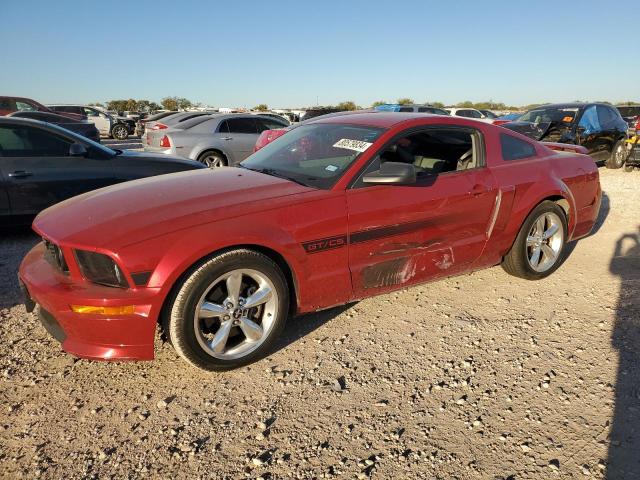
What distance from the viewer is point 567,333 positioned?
330 centimetres

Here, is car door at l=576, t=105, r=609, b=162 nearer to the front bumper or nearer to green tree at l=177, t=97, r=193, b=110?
the front bumper

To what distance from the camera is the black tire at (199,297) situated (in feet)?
8.41

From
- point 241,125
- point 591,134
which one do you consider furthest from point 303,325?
point 591,134

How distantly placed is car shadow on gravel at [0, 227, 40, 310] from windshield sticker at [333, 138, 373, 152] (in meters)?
2.79

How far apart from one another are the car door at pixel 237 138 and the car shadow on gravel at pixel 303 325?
22.5ft

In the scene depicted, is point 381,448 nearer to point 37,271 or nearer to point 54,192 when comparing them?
point 37,271

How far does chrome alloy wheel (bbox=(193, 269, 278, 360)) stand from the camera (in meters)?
2.70

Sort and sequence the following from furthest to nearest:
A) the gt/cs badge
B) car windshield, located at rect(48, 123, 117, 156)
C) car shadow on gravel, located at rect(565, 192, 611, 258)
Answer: car windshield, located at rect(48, 123, 117, 156) < car shadow on gravel, located at rect(565, 192, 611, 258) < the gt/cs badge

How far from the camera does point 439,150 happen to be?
4227 mm

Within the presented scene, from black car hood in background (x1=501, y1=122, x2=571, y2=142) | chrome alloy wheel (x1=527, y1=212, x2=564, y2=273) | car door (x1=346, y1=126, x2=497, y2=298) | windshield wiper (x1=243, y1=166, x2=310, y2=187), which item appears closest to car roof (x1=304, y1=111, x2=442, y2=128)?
car door (x1=346, y1=126, x2=497, y2=298)

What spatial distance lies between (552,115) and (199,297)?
10275 mm

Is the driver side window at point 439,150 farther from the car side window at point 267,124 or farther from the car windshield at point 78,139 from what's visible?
the car side window at point 267,124

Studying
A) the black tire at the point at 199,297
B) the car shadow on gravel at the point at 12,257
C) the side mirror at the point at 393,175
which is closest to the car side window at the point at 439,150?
the side mirror at the point at 393,175

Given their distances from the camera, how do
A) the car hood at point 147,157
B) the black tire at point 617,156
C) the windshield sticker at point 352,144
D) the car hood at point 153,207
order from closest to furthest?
the car hood at point 153,207, the windshield sticker at point 352,144, the car hood at point 147,157, the black tire at point 617,156
